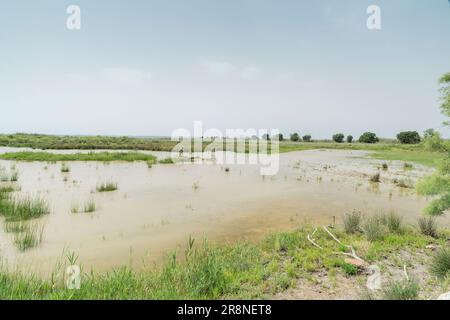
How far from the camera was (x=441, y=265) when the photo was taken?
5.19 metres

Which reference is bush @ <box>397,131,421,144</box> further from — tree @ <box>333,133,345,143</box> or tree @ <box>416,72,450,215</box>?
tree @ <box>416,72,450,215</box>

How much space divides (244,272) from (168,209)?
646 centimetres

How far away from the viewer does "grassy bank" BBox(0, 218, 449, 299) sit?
13.4 feet

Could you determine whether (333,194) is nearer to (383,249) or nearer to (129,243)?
(383,249)

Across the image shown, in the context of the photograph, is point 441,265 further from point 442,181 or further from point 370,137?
point 370,137

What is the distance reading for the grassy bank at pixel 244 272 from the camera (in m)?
4.09

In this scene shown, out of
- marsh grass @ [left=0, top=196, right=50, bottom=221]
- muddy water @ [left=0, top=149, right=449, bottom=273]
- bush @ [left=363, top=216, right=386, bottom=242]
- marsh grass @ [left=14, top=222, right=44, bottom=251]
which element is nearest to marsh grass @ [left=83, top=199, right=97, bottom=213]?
muddy water @ [left=0, top=149, right=449, bottom=273]

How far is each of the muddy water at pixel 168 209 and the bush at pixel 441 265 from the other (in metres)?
4.26

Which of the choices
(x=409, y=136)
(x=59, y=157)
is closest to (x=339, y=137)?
(x=409, y=136)

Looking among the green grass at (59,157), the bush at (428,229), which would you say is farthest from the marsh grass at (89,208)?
the green grass at (59,157)

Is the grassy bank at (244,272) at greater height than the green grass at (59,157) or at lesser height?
lesser

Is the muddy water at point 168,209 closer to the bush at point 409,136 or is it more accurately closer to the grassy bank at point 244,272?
the grassy bank at point 244,272

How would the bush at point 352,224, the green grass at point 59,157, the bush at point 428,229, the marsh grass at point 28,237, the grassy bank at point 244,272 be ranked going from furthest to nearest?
the green grass at point 59,157 → the bush at point 352,224 → the bush at point 428,229 → the marsh grass at point 28,237 → the grassy bank at point 244,272
